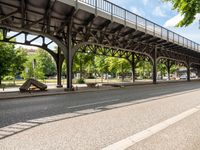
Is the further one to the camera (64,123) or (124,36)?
(124,36)

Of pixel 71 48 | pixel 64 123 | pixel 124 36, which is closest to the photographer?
pixel 64 123

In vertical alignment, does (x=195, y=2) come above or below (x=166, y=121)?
above

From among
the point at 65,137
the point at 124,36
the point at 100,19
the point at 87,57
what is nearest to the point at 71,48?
the point at 100,19

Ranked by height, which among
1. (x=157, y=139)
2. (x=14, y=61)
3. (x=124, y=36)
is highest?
(x=124, y=36)

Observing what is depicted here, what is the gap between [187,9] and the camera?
8648 mm

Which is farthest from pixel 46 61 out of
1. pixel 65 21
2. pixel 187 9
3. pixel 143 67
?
pixel 187 9

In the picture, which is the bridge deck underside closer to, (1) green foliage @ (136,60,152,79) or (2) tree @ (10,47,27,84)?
(2) tree @ (10,47,27,84)

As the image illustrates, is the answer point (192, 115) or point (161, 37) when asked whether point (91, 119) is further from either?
point (161, 37)

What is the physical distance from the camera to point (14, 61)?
33406mm

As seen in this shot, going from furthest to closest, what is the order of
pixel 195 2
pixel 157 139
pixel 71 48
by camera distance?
pixel 71 48, pixel 195 2, pixel 157 139

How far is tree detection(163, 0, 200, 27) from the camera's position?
838cm

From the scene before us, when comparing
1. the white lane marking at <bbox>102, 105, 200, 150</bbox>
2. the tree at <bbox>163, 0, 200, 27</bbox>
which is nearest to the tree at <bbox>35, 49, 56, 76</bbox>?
the tree at <bbox>163, 0, 200, 27</bbox>

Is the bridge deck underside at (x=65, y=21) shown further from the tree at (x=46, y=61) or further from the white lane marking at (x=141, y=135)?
the tree at (x=46, y=61)

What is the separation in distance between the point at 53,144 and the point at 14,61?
102 ft
